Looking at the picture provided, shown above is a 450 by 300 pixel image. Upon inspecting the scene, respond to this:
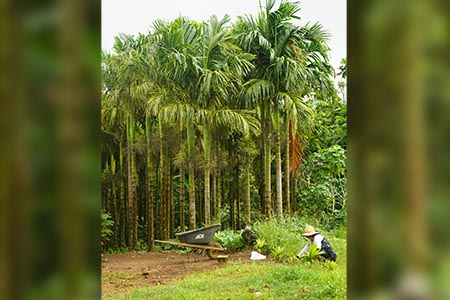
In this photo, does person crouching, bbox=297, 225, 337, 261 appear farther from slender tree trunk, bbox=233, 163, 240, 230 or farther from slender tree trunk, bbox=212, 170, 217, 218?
slender tree trunk, bbox=233, 163, 240, 230

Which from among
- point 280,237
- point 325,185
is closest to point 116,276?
point 280,237

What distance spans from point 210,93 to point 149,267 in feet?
7.65

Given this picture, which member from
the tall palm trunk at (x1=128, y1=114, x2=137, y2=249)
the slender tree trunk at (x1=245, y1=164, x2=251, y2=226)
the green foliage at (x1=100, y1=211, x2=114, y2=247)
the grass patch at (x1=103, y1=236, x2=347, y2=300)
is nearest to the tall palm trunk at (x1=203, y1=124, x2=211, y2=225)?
the slender tree trunk at (x1=245, y1=164, x2=251, y2=226)

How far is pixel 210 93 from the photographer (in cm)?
660

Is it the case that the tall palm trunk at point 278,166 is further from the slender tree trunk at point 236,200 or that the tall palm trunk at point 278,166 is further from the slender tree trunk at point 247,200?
the slender tree trunk at point 236,200

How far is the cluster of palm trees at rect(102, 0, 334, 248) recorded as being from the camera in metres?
6.61

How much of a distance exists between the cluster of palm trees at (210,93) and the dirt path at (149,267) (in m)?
0.72

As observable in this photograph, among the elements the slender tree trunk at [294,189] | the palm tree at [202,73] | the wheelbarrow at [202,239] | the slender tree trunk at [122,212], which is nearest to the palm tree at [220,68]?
the palm tree at [202,73]

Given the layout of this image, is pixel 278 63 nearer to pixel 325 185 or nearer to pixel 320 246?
pixel 325 185

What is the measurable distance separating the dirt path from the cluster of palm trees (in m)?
0.72
